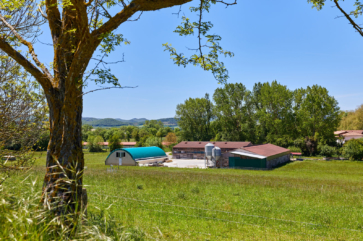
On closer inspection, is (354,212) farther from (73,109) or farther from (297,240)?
(73,109)

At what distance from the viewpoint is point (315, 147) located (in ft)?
158

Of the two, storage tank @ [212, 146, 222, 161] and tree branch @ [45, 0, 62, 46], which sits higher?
tree branch @ [45, 0, 62, 46]

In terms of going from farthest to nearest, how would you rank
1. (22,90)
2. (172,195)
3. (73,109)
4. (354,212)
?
(172,195), (354,212), (22,90), (73,109)

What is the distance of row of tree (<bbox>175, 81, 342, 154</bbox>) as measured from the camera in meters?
48.5

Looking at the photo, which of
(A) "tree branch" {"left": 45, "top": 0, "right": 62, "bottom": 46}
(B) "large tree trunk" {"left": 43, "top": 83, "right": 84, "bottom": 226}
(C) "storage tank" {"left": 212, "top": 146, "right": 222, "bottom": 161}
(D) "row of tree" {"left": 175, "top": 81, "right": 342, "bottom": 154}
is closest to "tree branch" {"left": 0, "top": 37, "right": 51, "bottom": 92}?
(B) "large tree trunk" {"left": 43, "top": 83, "right": 84, "bottom": 226}

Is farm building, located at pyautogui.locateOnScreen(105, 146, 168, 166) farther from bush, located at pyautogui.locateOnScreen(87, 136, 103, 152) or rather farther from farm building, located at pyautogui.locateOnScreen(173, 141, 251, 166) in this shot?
bush, located at pyautogui.locateOnScreen(87, 136, 103, 152)

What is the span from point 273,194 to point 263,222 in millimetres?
5005

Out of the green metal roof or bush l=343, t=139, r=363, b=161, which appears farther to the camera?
the green metal roof

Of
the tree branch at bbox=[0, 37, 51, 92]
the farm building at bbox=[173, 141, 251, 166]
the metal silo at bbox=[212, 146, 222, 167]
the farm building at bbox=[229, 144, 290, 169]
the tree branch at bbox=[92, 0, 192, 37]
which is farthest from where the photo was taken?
the farm building at bbox=[173, 141, 251, 166]

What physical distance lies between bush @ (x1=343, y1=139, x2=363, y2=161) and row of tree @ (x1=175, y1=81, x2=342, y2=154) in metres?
8.01

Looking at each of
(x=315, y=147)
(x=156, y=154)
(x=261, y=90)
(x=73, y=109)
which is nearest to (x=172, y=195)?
(x=73, y=109)

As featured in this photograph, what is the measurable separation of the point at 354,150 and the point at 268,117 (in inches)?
771

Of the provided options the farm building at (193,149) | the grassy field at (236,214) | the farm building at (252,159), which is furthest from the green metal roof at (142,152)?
the grassy field at (236,214)

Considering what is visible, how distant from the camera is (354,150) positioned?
1502 inches
